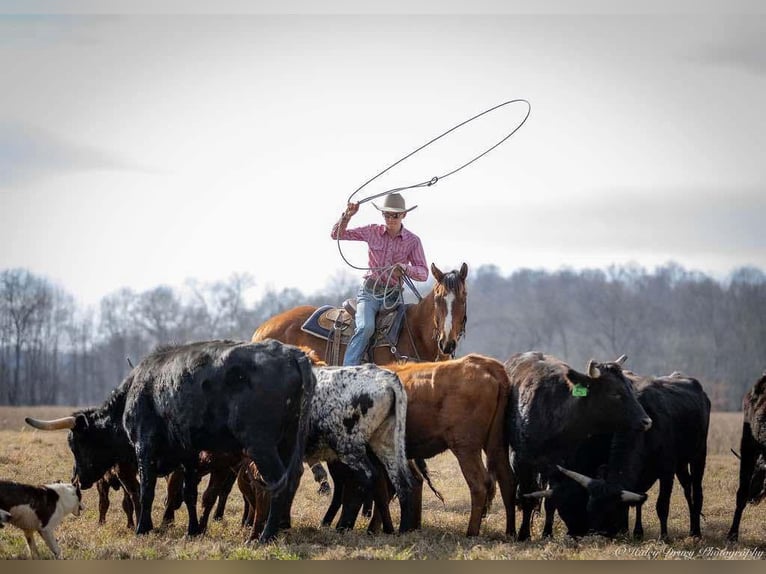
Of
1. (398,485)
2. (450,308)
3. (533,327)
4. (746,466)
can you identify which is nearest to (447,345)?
(450,308)

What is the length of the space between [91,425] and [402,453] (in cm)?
355

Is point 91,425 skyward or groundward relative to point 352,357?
groundward

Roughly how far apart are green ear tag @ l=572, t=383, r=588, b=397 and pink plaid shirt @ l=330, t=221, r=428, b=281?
328 centimetres

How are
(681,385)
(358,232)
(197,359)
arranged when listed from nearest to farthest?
(197,359), (681,385), (358,232)

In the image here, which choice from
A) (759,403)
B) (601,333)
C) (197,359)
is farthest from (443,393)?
(601,333)

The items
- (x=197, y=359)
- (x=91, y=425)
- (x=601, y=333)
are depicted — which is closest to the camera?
(x=197, y=359)

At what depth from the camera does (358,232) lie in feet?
43.8

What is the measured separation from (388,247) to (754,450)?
511cm

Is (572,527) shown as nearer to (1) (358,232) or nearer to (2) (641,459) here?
(2) (641,459)

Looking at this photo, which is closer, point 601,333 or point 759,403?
point 759,403

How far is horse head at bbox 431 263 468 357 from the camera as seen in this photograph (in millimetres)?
11680

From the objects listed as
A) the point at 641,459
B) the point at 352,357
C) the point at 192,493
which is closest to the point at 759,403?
the point at 641,459

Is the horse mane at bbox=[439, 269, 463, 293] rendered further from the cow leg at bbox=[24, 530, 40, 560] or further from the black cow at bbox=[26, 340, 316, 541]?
the cow leg at bbox=[24, 530, 40, 560]

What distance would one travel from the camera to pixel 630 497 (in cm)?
991
